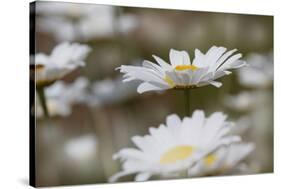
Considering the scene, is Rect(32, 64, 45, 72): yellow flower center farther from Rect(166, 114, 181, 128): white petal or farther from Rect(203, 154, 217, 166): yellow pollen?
Rect(203, 154, 217, 166): yellow pollen

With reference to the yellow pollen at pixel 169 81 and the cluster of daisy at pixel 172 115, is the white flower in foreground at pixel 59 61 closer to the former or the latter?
the cluster of daisy at pixel 172 115

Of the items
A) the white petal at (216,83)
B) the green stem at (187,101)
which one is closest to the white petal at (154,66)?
the green stem at (187,101)

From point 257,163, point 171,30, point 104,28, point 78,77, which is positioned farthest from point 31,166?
point 257,163

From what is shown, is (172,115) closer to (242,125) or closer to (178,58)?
(178,58)

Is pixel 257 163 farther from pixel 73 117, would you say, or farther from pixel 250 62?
pixel 73 117

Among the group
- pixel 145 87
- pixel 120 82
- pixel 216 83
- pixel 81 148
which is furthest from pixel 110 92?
pixel 216 83

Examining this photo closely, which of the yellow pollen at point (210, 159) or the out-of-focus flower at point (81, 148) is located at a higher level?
the out-of-focus flower at point (81, 148)
